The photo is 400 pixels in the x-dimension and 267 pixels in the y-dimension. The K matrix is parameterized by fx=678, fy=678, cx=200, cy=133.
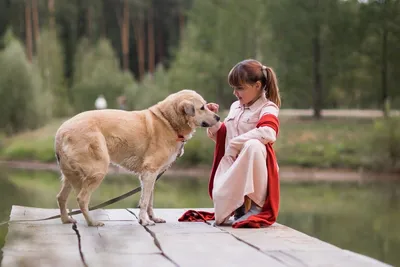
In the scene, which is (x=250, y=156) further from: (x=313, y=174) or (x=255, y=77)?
(x=313, y=174)

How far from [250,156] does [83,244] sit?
1521 millimetres

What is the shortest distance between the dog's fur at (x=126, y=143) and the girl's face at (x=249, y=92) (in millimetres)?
270

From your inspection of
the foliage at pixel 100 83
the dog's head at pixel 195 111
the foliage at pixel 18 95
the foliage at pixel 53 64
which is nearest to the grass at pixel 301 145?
the foliage at pixel 18 95

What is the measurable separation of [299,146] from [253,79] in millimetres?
16310

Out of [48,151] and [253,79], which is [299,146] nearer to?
[48,151]

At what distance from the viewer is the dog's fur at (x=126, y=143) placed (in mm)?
5199

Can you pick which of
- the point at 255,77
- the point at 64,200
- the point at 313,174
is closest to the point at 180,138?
the point at 255,77

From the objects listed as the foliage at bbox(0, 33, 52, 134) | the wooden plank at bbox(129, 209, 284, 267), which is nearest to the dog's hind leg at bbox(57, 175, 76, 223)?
the wooden plank at bbox(129, 209, 284, 267)

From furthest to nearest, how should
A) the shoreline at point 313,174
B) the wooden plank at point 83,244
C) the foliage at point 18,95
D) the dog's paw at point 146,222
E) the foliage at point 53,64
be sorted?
the foliage at point 53,64 < the foliage at point 18,95 < the shoreline at point 313,174 < the dog's paw at point 146,222 < the wooden plank at point 83,244

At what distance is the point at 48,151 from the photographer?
22.7 meters

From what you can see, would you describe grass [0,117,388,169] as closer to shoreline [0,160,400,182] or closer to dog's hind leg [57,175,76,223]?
shoreline [0,160,400,182]

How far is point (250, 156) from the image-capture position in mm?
A: 5211

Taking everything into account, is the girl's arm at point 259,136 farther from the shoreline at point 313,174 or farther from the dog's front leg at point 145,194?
the shoreline at point 313,174

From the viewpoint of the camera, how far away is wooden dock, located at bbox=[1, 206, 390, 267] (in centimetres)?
387
